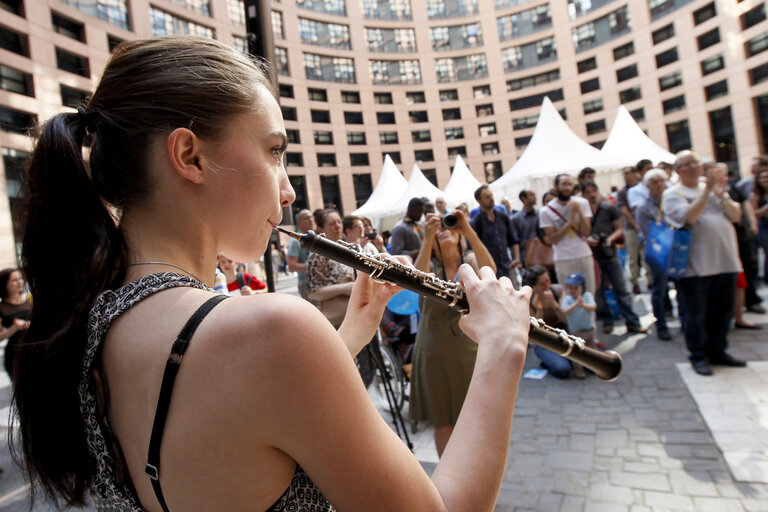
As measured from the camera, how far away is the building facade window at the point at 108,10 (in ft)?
67.1

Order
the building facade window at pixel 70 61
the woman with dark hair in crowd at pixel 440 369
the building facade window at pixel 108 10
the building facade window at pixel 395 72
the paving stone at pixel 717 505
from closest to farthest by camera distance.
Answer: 1. the paving stone at pixel 717 505
2. the woman with dark hair in crowd at pixel 440 369
3. the building facade window at pixel 108 10
4. the building facade window at pixel 70 61
5. the building facade window at pixel 395 72

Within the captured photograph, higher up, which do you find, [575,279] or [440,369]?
[575,279]

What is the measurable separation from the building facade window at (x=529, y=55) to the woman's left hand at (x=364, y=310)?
56046 mm

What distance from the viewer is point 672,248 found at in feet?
15.9

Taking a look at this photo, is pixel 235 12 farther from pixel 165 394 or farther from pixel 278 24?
pixel 165 394

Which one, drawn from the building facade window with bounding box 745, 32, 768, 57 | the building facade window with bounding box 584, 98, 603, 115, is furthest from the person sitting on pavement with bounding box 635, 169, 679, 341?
the building facade window with bounding box 584, 98, 603, 115

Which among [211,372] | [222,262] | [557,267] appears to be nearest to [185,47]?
[211,372]

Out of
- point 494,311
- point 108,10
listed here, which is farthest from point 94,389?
point 108,10

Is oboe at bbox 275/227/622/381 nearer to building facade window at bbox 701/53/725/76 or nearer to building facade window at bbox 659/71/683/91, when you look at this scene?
building facade window at bbox 701/53/725/76

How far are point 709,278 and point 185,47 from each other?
5.52 meters

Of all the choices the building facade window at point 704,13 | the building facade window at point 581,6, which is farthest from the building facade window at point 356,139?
the building facade window at point 704,13

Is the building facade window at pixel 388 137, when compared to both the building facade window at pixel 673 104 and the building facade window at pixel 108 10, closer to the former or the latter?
the building facade window at pixel 673 104

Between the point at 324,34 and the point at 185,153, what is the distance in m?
46.9

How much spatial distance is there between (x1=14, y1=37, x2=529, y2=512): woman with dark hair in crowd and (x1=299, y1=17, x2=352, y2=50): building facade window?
4566 centimetres
